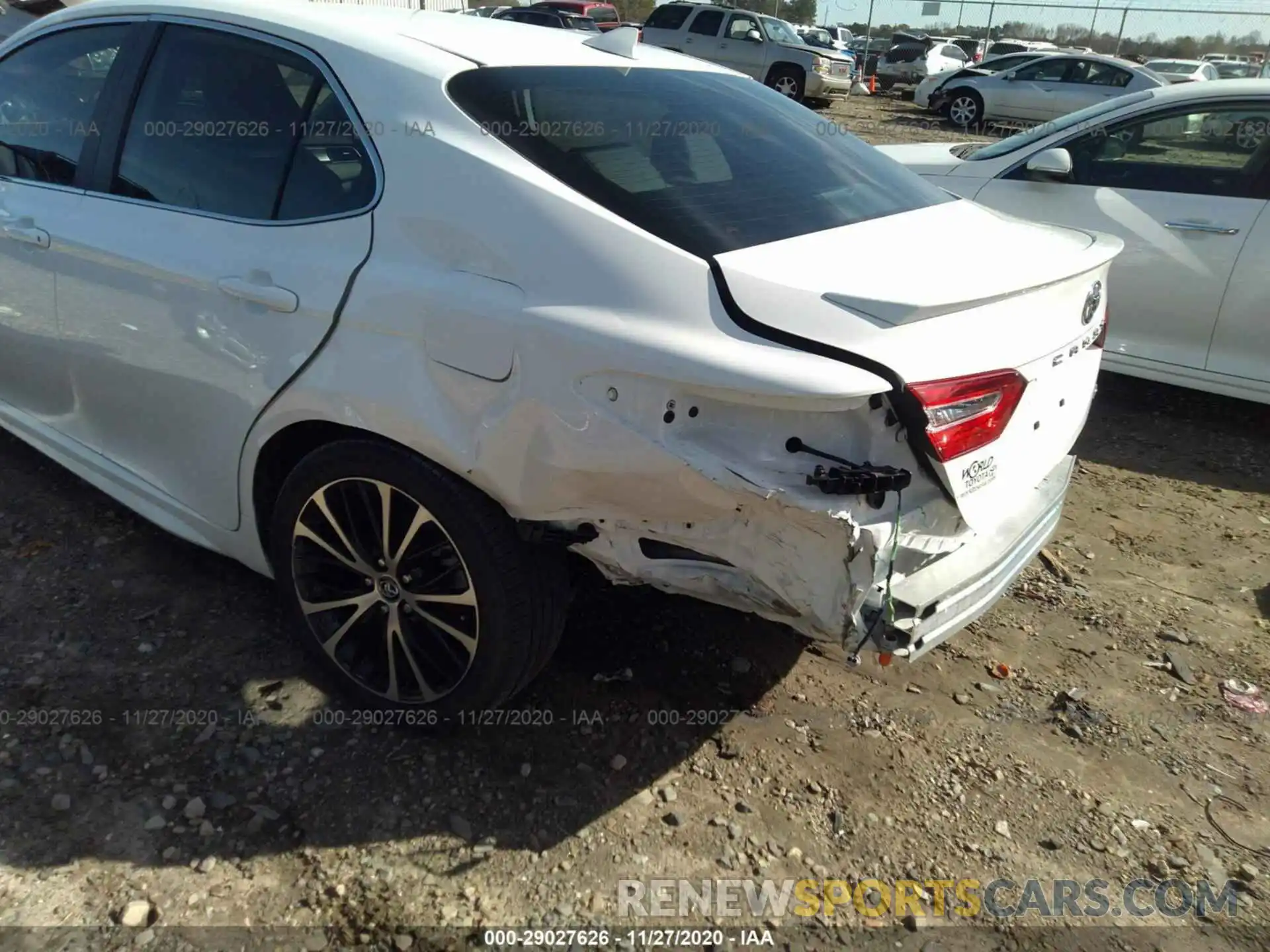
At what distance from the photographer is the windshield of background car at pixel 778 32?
2014 cm

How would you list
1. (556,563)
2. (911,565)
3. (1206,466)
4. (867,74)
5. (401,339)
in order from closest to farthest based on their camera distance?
(911,565) < (401,339) < (556,563) < (1206,466) < (867,74)

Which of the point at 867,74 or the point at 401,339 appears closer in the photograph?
the point at 401,339

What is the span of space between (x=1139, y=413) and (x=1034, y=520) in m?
3.24

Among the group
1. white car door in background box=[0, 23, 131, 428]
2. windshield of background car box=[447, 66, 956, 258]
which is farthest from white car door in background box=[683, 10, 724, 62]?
windshield of background car box=[447, 66, 956, 258]

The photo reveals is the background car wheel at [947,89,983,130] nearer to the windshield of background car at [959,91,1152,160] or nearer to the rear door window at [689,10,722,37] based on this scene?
the rear door window at [689,10,722,37]

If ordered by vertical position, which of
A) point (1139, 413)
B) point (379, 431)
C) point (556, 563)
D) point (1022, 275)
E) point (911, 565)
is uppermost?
point (1022, 275)

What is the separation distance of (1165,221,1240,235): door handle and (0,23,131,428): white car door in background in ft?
15.2

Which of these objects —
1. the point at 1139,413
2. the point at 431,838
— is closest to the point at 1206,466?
the point at 1139,413

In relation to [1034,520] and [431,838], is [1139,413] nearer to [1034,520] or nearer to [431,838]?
[1034,520]

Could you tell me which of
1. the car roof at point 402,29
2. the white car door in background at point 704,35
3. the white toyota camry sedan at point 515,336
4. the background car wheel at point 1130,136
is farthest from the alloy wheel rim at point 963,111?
the car roof at point 402,29

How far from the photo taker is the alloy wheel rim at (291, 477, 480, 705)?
94.4 inches

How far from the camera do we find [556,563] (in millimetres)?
2375

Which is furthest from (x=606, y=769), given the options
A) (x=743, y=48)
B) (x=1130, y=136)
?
(x=743, y=48)
